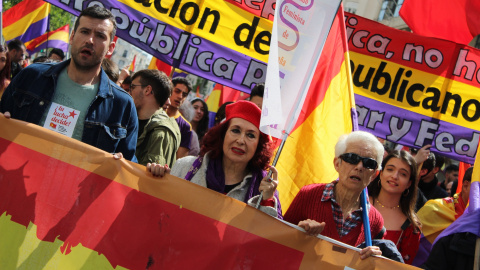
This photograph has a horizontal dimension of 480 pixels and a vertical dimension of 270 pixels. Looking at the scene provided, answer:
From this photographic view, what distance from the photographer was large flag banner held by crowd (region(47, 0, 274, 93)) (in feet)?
18.2

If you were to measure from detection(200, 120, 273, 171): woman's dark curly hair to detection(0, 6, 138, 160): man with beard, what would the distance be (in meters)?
0.54

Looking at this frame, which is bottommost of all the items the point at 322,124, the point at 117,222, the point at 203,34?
the point at 117,222

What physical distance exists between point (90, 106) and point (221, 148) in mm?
809

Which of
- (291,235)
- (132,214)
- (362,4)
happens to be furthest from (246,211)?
(362,4)

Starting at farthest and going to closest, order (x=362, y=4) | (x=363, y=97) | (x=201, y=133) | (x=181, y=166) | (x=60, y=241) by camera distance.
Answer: (x=362, y=4), (x=201, y=133), (x=363, y=97), (x=181, y=166), (x=60, y=241)

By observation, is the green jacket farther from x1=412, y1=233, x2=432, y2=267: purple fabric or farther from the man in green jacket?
x1=412, y1=233, x2=432, y2=267: purple fabric

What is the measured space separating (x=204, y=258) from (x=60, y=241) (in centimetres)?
69

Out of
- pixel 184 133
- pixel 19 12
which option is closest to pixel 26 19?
pixel 19 12

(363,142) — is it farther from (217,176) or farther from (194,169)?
(194,169)

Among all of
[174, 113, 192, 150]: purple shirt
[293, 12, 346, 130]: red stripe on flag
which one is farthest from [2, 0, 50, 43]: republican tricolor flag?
[293, 12, 346, 130]: red stripe on flag

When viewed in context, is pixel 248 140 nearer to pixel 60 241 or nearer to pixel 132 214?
pixel 132 214

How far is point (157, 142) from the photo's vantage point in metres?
3.88

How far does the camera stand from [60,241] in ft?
9.19

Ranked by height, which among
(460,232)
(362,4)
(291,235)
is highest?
(362,4)
